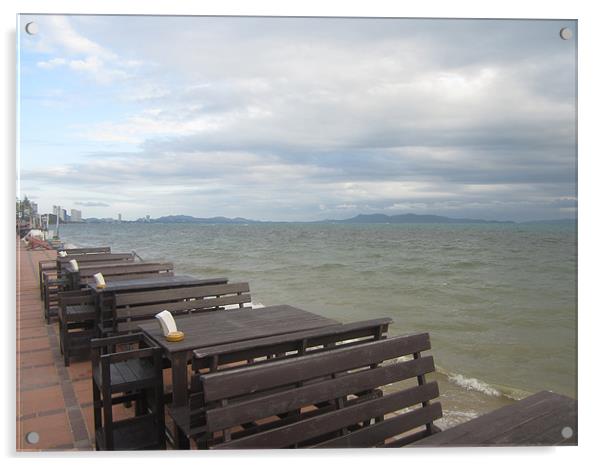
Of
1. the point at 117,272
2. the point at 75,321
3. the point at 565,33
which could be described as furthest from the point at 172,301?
the point at 565,33

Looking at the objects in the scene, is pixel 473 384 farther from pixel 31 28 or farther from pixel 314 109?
pixel 31 28

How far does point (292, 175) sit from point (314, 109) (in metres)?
0.95

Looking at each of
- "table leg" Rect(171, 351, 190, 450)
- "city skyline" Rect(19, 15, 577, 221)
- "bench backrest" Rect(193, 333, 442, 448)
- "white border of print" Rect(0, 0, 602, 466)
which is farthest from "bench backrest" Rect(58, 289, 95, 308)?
"bench backrest" Rect(193, 333, 442, 448)

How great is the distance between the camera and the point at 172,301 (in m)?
4.13

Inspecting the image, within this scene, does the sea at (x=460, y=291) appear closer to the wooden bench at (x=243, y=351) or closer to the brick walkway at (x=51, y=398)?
the wooden bench at (x=243, y=351)

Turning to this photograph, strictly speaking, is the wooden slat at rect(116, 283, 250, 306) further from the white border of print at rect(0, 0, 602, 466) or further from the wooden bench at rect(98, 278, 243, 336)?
the white border of print at rect(0, 0, 602, 466)

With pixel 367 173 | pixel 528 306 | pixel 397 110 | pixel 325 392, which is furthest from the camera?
pixel 528 306

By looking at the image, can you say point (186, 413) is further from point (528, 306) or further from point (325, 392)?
point (528, 306)

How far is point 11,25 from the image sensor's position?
2.64 m

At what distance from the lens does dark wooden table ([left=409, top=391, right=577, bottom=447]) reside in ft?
6.81

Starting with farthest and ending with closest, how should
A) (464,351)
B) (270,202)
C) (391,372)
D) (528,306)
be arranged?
(464,351), (528,306), (270,202), (391,372)

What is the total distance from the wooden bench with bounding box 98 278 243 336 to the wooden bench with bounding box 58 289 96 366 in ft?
0.68
